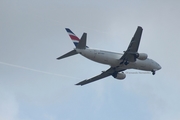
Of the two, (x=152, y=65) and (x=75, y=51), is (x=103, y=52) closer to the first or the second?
(x=75, y=51)

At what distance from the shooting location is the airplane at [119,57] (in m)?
69.2

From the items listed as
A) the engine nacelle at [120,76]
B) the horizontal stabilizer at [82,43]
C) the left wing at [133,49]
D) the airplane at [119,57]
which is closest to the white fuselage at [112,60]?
the airplane at [119,57]

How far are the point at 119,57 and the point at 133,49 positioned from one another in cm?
332

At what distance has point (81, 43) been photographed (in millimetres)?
68688

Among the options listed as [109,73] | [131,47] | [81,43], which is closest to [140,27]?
[131,47]

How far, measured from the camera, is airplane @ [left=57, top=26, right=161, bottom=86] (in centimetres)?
6925

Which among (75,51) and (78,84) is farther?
(78,84)

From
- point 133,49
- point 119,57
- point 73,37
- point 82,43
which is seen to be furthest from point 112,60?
point 73,37

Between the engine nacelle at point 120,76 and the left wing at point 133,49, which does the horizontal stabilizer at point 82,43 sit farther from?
the engine nacelle at point 120,76

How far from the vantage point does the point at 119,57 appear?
73.2 metres

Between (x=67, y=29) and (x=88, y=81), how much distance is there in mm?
10542

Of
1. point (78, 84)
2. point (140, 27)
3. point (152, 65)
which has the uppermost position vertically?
point (140, 27)

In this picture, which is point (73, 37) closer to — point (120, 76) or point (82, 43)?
point (82, 43)

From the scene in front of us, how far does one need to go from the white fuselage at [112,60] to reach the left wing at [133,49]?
1.33 meters
